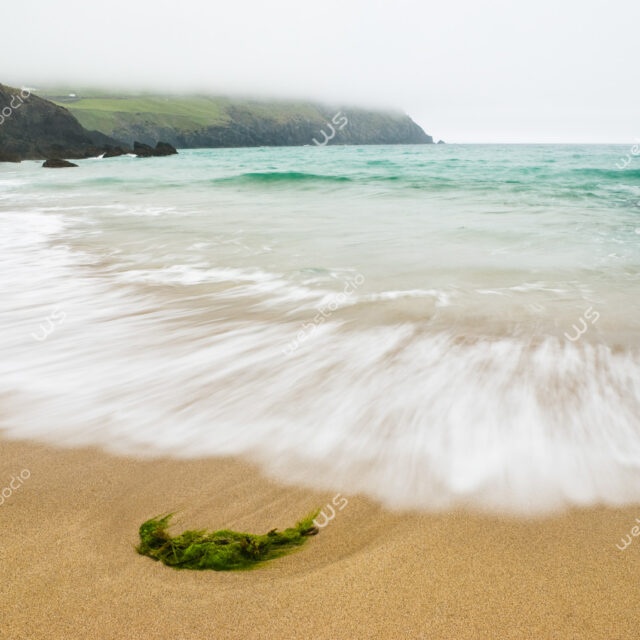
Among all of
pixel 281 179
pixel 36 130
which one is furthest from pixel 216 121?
pixel 281 179

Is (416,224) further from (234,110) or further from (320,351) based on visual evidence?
(234,110)

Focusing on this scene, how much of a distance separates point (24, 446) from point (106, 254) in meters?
5.43

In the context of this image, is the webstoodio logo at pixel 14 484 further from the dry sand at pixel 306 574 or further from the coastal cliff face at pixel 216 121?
the coastal cliff face at pixel 216 121

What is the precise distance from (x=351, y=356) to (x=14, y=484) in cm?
225

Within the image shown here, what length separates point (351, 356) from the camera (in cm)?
367

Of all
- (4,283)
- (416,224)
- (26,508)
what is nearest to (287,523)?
(26,508)

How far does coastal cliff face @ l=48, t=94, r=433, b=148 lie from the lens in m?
99.8

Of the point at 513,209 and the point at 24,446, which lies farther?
the point at 513,209

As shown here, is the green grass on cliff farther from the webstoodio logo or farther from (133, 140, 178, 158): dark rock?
the webstoodio logo

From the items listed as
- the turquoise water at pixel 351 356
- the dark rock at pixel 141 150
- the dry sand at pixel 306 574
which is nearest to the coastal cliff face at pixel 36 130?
the dark rock at pixel 141 150

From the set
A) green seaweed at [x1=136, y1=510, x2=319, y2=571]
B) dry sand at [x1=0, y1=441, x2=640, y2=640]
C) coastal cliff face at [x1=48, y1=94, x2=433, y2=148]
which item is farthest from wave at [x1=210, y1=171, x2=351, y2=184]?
coastal cliff face at [x1=48, y1=94, x2=433, y2=148]

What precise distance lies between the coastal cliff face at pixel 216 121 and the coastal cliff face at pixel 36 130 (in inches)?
1499

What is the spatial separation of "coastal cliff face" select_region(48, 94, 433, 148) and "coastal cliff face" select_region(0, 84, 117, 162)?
1499 inches

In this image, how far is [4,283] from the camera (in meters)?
5.82
